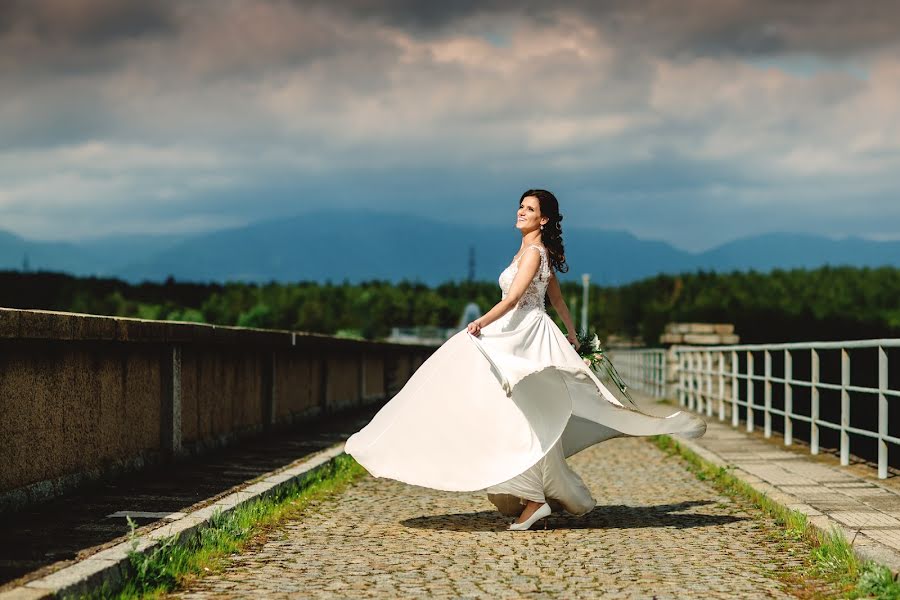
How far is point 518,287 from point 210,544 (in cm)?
239

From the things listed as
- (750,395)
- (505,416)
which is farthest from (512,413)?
(750,395)

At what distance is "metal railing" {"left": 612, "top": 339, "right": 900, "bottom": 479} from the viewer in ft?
32.2

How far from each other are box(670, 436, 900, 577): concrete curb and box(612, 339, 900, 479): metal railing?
1.10 meters

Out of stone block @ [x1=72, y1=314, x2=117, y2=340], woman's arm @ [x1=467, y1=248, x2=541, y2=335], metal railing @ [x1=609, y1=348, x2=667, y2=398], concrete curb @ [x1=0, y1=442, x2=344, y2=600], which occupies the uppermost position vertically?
woman's arm @ [x1=467, y1=248, x2=541, y2=335]

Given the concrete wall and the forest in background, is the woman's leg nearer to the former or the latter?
the concrete wall

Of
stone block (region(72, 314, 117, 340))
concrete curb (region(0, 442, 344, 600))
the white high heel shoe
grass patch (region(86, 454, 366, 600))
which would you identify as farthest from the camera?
stone block (region(72, 314, 117, 340))

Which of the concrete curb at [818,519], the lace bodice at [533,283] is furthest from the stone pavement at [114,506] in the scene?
the concrete curb at [818,519]

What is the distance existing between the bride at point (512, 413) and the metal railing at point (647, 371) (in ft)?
45.5

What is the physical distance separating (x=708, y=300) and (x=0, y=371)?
12000 cm

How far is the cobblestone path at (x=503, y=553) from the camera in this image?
525 centimetres

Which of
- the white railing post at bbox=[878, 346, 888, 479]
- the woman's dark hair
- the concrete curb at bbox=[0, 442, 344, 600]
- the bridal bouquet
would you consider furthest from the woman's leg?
the white railing post at bbox=[878, 346, 888, 479]

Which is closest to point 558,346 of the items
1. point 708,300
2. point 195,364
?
point 195,364

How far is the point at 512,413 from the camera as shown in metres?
6.86

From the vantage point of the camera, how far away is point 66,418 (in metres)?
7.21
